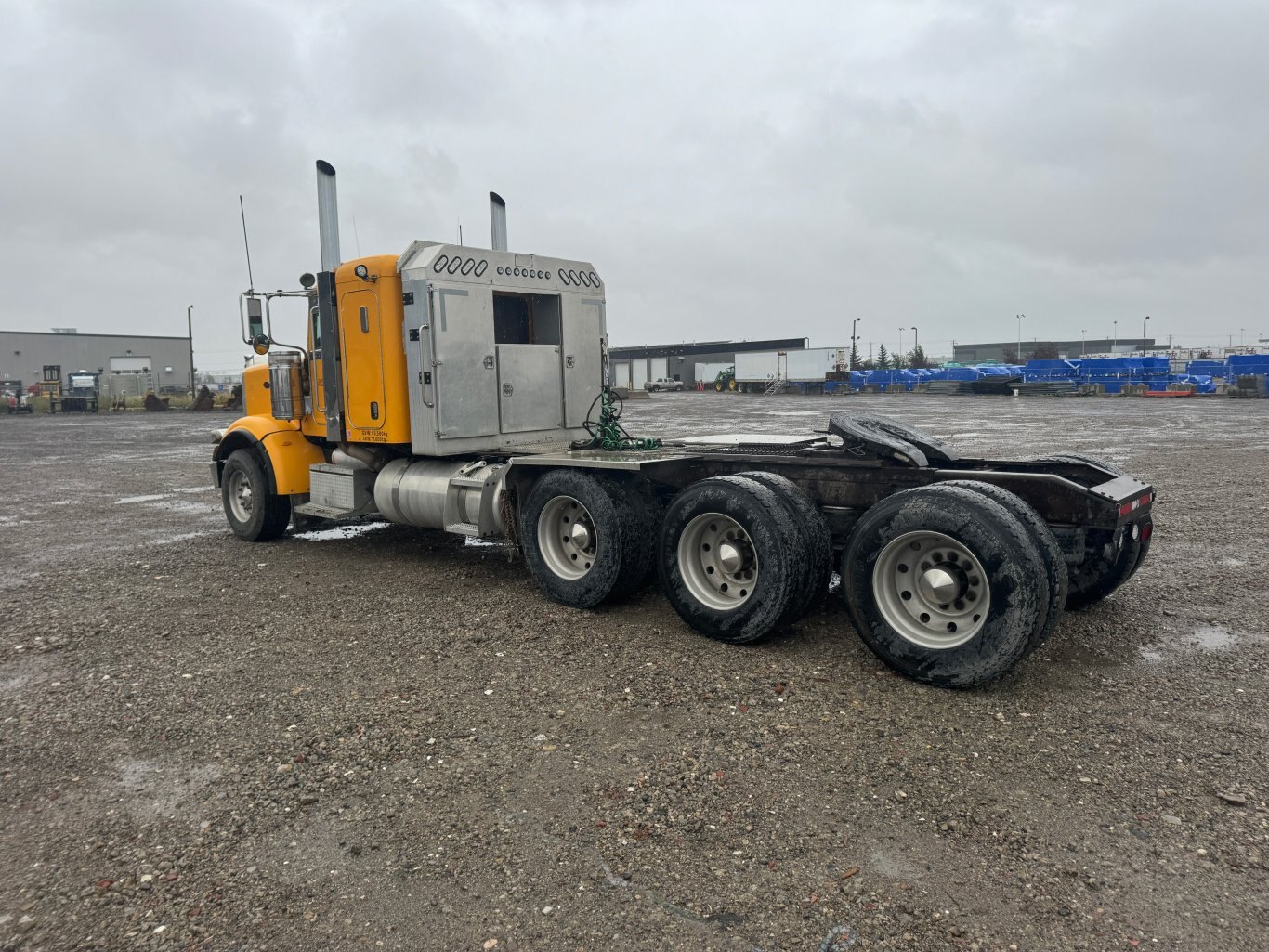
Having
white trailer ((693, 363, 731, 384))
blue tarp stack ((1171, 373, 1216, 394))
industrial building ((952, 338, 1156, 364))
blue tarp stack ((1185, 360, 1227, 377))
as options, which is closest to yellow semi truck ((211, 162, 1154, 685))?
blue tarp stack ((1171, 373, 1216, 394))

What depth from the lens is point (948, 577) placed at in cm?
487

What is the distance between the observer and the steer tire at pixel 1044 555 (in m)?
4.64

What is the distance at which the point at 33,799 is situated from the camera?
3.91 meters

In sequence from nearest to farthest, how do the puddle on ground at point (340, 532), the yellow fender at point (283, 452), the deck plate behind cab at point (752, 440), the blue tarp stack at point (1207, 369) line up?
the deck plate behind cab at point (752, 440)
the yellow fender at point (283, 452)
the puddle on ground at point (340, 532)
the blue tarp stack at point (1207, 369)

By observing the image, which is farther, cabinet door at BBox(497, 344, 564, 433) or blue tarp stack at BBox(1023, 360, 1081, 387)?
blue tarp stack at BBox(1023, 360, 1081, 387)

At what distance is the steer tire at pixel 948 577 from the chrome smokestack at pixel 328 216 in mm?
6048

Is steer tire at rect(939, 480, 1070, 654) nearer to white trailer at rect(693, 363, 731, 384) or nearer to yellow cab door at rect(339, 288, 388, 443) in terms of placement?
yellow cab door at rect(339, 288, 388, 443)

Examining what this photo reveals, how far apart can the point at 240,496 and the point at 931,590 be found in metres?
7.95

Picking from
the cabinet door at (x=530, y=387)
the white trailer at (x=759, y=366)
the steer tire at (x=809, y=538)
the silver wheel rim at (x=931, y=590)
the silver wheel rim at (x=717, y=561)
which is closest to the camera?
the silver wheel rim at (x=931, y=590)

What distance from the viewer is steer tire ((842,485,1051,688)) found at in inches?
181

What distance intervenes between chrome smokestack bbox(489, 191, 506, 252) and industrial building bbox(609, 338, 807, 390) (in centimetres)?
6871

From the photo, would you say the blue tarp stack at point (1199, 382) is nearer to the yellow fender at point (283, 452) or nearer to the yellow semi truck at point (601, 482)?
the yellow semi truck at point (601, 482)

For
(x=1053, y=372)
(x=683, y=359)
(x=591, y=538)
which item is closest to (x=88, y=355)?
(x=683, y=359)

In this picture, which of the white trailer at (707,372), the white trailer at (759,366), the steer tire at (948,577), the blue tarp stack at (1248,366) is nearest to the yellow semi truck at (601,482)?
the steer tire at (948,577)
